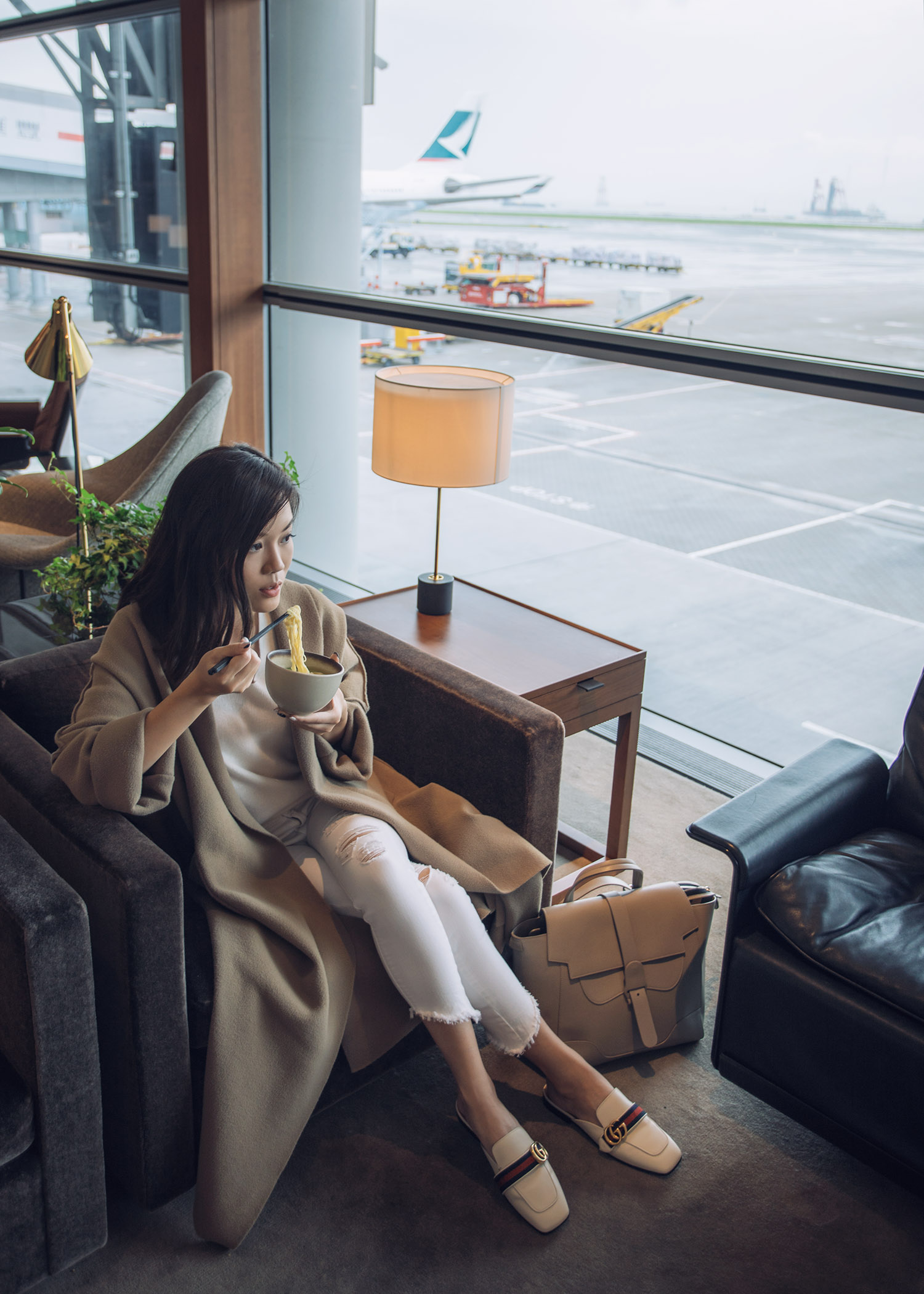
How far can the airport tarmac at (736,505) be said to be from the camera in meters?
2.60

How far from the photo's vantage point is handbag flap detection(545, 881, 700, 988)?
Answer: 1.83 meters

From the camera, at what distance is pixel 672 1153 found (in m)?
1.70

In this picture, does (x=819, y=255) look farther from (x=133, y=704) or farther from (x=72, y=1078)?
(x=72, y=1078)

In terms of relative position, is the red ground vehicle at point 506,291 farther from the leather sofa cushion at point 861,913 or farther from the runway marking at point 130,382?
the leather sofa cushion at point 861,913

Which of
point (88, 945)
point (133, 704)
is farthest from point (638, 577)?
point (88, 945)

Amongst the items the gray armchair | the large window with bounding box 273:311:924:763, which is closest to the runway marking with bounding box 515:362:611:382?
the large window with bounding box 273:311:924:763

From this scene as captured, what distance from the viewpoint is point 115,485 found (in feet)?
11.7

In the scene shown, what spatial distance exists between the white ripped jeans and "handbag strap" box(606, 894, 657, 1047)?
0.21m

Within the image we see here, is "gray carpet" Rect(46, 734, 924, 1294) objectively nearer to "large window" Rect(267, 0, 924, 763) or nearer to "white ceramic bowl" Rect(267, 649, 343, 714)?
"white ceramic bowl" Rect(267, 649, 343, 714)

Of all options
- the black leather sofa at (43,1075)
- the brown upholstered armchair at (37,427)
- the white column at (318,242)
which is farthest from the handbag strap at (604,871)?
the brown upholstered armchair at (37,427)

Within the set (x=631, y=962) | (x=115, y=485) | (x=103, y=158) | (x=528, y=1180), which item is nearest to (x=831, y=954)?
(x=631, y=962)

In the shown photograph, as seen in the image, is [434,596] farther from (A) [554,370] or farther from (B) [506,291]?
(B) [506,291]

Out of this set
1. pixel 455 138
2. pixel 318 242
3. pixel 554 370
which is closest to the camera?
pixel 554 370

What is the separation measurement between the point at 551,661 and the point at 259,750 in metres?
0.78
